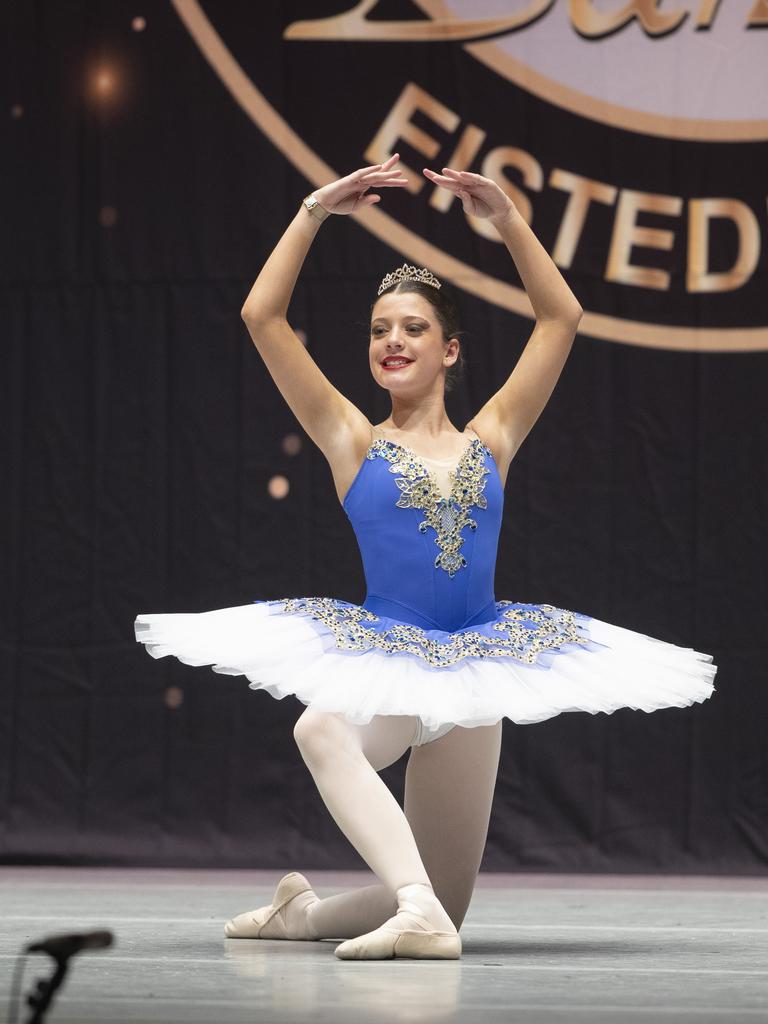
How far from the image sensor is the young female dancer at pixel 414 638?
2.18 metres

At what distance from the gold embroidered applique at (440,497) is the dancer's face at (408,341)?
0.11 meters

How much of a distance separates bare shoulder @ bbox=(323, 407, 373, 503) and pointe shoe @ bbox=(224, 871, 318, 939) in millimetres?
598

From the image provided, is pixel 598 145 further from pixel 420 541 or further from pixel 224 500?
pixel 420 541

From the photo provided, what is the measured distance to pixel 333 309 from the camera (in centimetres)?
403

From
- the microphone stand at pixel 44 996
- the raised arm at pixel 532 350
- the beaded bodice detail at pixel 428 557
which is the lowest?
the microphone stand at pixel 44 996

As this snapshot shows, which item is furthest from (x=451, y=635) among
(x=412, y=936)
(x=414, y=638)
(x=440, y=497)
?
(x=412, y=936)

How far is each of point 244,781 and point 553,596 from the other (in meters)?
0.88

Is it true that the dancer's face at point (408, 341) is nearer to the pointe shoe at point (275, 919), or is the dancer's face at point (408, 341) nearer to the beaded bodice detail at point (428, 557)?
the beaded bodice detail at point (428, 557)

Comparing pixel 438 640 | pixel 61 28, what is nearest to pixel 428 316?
pixel 438 640

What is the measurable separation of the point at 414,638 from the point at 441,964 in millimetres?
475

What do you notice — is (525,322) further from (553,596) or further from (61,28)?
(61,28)

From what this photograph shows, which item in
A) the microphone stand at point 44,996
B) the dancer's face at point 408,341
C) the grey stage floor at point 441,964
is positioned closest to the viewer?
the microphone stand at point 44,996

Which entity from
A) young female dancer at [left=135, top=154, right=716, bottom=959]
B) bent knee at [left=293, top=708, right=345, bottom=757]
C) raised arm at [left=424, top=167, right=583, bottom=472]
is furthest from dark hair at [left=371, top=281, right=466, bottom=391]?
bent knee at [left=293, top=708, right=345, bottom=757]

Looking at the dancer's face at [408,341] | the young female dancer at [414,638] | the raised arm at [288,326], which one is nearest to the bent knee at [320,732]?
the young female dancer at [414,638]
